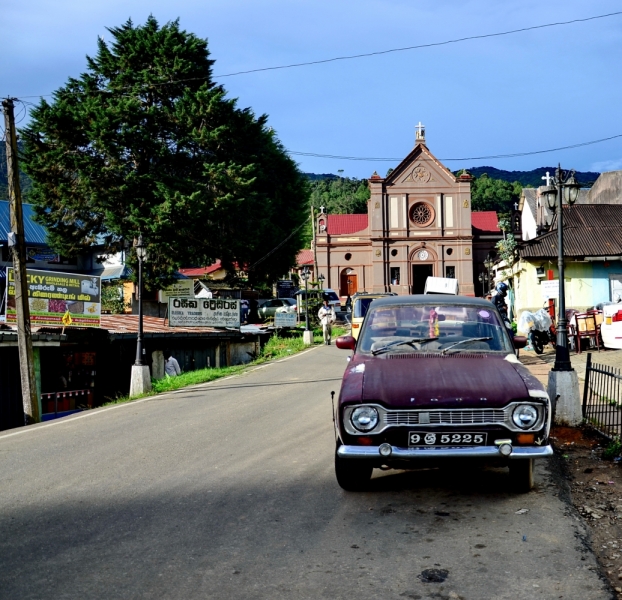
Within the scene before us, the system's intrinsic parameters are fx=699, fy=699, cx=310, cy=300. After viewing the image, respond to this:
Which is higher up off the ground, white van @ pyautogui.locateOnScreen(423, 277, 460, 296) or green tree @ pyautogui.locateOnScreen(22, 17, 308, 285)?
green tree @ pyautogui.locateOnScreen(22, 17, 308, 285)

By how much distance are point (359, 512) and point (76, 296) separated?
16.1 meters

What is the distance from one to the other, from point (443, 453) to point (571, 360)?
16.7 meters

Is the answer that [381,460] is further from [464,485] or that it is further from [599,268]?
[599,268]

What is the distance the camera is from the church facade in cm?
6131

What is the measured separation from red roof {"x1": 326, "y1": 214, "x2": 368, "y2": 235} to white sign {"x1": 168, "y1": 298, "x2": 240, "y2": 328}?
37.2m

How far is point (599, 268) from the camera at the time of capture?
94.0ft

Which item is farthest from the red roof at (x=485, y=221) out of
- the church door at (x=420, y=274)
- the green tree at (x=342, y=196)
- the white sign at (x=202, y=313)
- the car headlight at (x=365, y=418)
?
the car headlight at (x=365, y=418)

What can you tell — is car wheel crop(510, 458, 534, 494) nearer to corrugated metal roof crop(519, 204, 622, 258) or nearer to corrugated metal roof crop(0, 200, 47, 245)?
corrugated metal roof crop(519, 204, 622, 258)

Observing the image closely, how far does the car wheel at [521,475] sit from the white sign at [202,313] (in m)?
21.2

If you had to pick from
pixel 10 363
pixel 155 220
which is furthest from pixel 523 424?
pixel 155 220

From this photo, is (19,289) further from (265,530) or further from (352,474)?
(265,530)

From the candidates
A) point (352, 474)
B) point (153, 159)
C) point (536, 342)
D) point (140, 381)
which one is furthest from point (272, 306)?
point (352, 474)

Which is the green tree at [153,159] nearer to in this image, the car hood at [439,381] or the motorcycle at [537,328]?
the motorcycle at [537,328]

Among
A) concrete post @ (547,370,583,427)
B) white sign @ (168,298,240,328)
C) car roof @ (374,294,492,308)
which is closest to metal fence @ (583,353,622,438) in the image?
concrete post @ (547,370,583,427)
